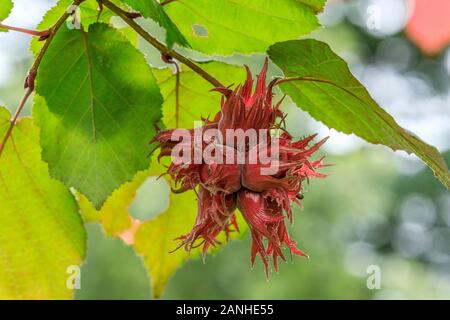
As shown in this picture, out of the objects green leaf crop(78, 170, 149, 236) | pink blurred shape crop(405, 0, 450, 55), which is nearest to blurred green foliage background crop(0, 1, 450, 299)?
pink blurred shape crop(405, 0, 450, 55)

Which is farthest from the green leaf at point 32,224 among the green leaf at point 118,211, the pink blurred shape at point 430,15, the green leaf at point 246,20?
the pink blurred shape at point 430,15

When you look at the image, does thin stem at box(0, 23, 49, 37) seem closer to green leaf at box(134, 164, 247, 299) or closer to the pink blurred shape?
green leaf at box(134, 164, 247, 299)

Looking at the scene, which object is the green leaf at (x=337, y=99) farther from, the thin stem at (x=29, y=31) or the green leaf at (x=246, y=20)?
the thin stem at (x=29, y=31)

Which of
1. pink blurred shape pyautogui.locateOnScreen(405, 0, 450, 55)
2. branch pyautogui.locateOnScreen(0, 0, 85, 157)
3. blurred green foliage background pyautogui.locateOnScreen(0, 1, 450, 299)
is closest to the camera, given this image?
branch pyautogui.locateOnScreen(0, 0, 85, 157)

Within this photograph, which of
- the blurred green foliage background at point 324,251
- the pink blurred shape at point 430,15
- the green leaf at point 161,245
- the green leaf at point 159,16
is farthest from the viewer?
the blurred green foliage background at point 324,251

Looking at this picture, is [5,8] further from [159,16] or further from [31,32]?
[159,16]

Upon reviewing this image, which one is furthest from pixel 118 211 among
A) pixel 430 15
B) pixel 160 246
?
pixel 430 15
